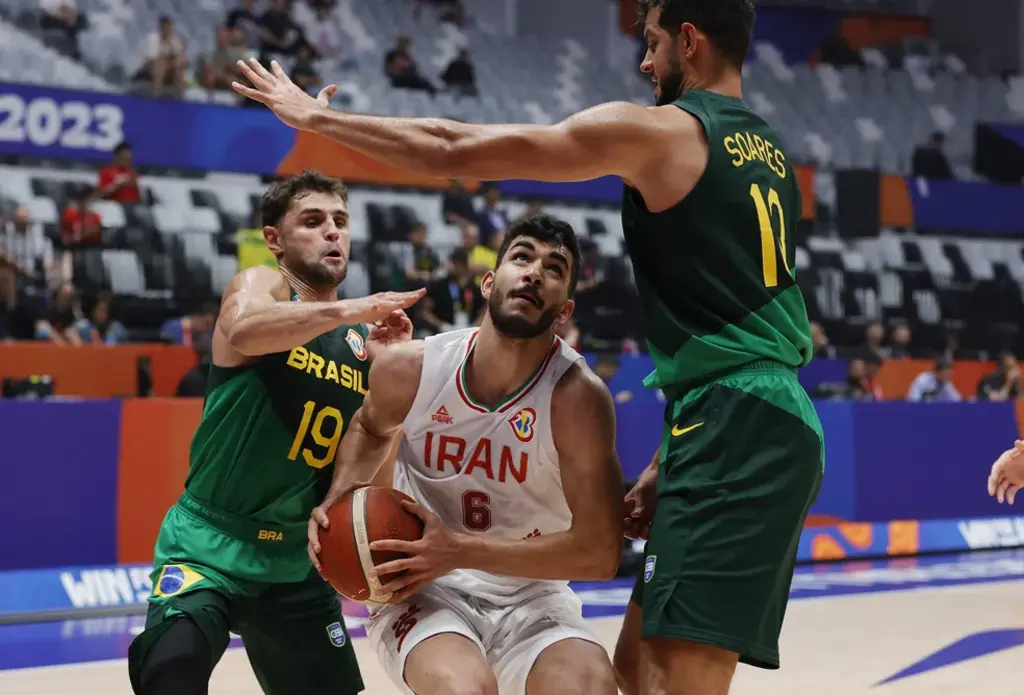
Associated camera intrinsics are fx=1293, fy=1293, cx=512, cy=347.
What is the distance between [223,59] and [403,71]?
2637 mm

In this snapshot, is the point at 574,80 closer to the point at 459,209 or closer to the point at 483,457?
the point at 459,209

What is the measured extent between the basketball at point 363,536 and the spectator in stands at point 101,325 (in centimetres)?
689

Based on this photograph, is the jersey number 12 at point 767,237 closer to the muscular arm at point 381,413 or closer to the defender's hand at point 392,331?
the muscular arm at point 381,413

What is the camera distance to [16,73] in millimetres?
13320

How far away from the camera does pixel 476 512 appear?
3971 mm

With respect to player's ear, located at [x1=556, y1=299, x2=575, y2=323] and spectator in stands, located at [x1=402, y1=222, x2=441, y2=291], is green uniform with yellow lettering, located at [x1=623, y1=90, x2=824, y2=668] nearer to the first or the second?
player's ear, located at [x1=556, y1=299, x2=575, y2=323]

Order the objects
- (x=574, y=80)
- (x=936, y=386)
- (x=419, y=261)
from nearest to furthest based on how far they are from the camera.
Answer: (x=419, y=261)
(x=936, y=386)
(x=574, y=80)

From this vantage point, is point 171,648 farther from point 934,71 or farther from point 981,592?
point 934,71

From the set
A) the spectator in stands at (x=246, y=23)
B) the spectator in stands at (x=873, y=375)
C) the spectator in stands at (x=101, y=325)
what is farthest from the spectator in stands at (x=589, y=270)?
the spectator in stands at (x=246, y=23)

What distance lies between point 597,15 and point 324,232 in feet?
62.4

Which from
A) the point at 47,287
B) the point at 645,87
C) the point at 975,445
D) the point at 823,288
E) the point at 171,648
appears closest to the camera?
the point at 171,648

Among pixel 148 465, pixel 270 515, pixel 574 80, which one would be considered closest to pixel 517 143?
pixel 270 515

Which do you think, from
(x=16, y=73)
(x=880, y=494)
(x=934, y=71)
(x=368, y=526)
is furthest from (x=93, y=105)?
(x=934, y=71)

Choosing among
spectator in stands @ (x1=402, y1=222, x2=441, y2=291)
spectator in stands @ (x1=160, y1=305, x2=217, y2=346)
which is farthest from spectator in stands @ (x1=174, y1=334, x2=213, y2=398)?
spectator in stands @ (x1=402, y1=222, x2=441, y2=291)
